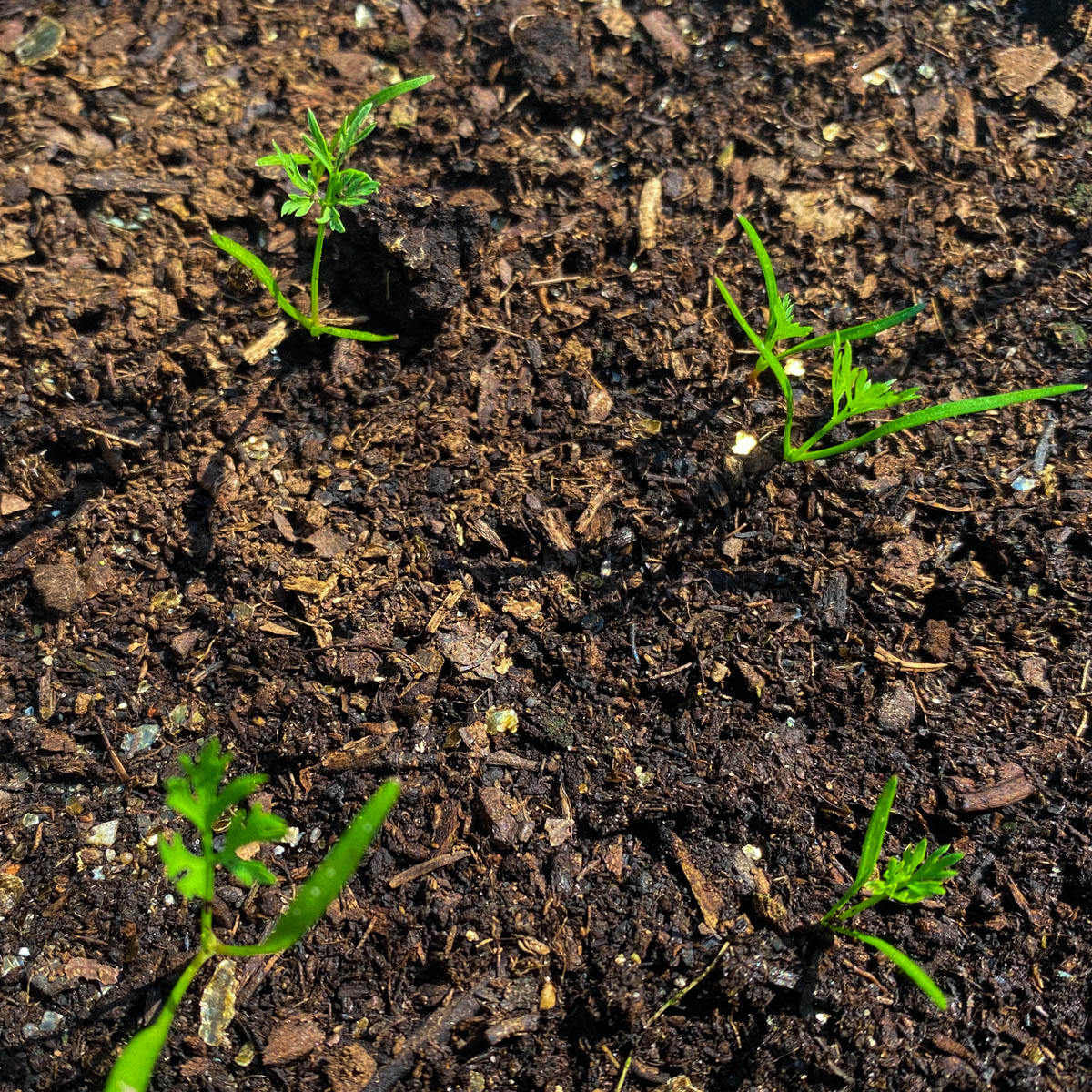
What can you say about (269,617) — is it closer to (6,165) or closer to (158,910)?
(158,910)

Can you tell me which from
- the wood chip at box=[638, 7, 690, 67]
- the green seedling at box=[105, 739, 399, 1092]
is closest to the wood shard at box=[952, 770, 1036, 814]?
the green seedling at box=[105, 739, 399, 1092]

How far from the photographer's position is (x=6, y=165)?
249cm

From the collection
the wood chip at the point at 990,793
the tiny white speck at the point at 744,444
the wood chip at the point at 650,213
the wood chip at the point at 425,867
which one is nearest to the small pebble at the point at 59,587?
the wood chip at the point at 425,867

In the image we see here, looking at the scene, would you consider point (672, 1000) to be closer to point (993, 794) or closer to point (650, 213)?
point (993, 794)

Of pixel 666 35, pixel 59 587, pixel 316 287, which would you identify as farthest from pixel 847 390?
pixel 59 587

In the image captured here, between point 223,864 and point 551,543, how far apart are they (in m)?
0.97

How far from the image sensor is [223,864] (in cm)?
144

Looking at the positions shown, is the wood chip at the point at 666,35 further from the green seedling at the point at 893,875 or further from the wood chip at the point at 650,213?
the green seedling at the point at 893,875

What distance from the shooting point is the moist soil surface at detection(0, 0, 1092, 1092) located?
1.65 m

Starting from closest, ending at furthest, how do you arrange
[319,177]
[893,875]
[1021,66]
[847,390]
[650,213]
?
[893,875] → [847,390] → [319,177] → [650,213] → [1021,66]

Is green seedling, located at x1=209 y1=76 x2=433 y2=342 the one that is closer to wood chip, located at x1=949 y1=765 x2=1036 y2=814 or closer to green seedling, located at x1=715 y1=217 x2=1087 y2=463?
green seedling, located at x1=715 y1=217 x2=1087 y2=463

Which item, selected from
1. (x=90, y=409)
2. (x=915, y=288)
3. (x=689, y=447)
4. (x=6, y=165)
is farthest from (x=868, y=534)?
(x=6, y=165)

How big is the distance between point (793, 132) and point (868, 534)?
4.26 ft

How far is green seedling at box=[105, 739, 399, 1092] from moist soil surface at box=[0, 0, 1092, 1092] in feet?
0.68
